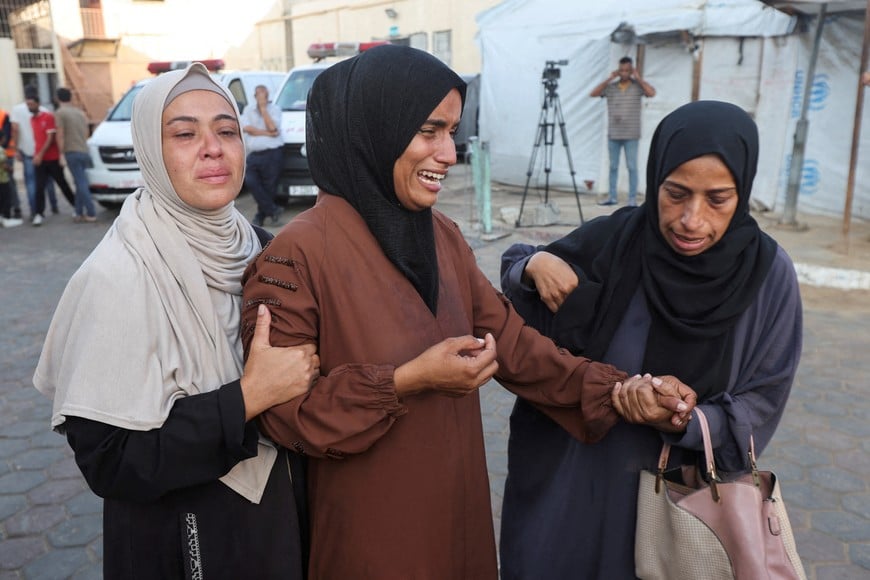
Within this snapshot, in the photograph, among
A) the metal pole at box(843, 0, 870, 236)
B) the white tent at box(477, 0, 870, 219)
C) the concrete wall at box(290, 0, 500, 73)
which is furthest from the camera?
the concrete wall at box(290, 0, 500, 73)

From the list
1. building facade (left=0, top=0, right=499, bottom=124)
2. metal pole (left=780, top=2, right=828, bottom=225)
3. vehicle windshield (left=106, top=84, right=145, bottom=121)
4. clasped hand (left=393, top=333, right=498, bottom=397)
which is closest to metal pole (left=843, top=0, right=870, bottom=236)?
metal pole (left=780, top=2, right=828, bottom=225)

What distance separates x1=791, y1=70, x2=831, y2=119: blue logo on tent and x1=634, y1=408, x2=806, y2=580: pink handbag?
28.9 ft

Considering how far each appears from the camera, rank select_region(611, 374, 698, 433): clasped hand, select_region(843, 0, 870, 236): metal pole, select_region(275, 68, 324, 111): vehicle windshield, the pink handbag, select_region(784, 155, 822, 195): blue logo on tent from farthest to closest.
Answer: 1. select_region(275, 68, 324, 111): vehicle windshield
2. select_region(784, 155, 822, 195): blue logo on tent
3. select_region(843, 0, 870, 236): metal pole
4. select_region(611, 374, 698, 433): clasped hand
5. the pink handbag

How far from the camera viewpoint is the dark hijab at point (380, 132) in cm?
143

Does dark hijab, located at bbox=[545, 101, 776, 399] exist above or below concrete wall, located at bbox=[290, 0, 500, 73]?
below

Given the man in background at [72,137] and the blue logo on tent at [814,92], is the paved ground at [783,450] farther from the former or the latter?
the man in background at [72,137]

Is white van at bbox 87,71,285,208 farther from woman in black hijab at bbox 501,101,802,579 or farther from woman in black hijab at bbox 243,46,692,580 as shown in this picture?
woman in black hijab at bbox 243,46,692,580

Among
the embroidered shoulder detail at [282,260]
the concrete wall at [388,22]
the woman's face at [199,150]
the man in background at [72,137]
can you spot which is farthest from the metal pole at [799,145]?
the concrete wall at [388,22]

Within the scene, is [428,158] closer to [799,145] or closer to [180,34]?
[799,145]

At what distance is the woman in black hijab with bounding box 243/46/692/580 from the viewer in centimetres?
140

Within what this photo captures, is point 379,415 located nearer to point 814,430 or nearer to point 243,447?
point 243,447

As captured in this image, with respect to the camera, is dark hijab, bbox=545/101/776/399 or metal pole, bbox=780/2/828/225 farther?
metal pole, bbox=780/2/828/225

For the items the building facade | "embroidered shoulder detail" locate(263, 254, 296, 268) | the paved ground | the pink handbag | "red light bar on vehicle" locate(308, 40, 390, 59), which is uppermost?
the building facade

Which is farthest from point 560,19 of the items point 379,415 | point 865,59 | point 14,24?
point 14,24
